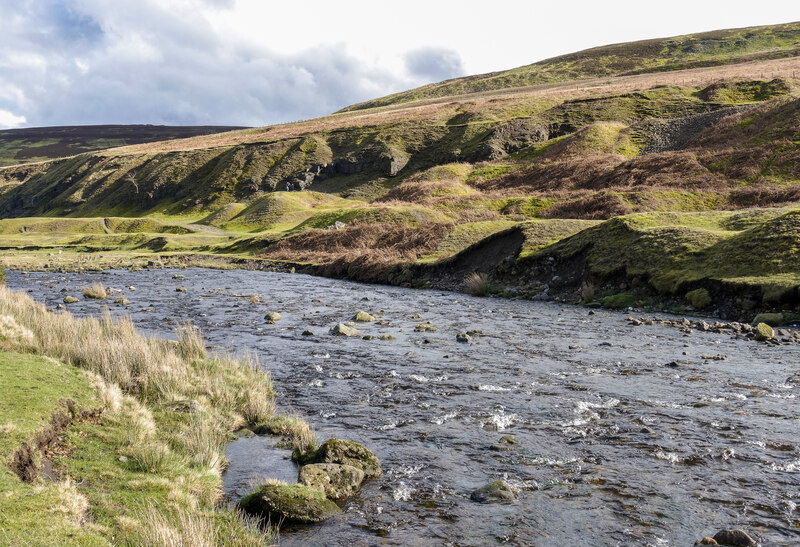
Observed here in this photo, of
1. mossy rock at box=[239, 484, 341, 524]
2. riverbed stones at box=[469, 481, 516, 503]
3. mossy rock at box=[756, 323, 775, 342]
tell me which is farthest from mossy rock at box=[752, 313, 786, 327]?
mossy rock at box=[239, 484, 341, 524]

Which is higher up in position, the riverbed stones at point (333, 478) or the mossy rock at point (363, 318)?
the mossy rock at point (363, 318)

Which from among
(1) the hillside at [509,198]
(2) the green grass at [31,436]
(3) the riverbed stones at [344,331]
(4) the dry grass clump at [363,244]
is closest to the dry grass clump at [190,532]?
(2) the green grass at [31,436]

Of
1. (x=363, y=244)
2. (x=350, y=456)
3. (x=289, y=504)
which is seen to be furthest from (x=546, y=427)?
(x=363, y=244)

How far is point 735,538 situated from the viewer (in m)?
6.77

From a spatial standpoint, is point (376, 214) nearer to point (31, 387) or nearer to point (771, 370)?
point (771, 370)

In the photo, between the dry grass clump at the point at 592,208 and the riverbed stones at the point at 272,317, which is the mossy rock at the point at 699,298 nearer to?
the dry grass clump at the point at 592,208

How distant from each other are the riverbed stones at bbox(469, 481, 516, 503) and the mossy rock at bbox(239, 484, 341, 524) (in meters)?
2.15

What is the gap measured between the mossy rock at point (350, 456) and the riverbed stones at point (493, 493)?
67.9 inches

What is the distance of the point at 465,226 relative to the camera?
43.9 meters

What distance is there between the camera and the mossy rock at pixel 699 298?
23375mm

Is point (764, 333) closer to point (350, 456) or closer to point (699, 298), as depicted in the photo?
point (699, 298)

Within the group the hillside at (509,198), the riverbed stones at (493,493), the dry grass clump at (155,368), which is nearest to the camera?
the riverbed stones at (493,493)

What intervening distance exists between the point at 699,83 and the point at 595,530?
99776 mm

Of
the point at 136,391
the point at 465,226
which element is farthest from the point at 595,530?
the point at 465,226
